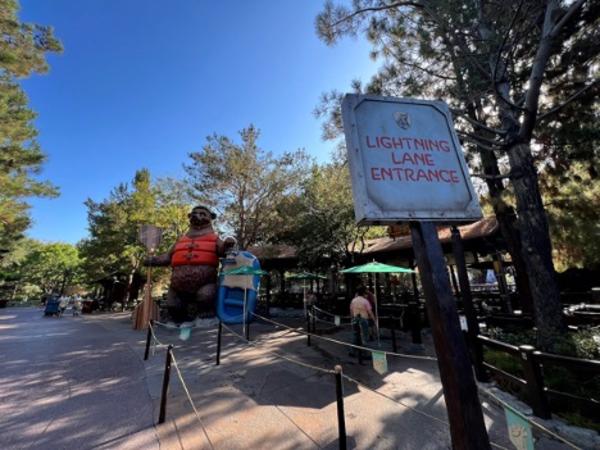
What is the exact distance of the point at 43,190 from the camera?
618 inches

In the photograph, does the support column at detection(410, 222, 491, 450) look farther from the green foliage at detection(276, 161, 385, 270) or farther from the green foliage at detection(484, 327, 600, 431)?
the green foliage at detection(276, 161, 385, 270)

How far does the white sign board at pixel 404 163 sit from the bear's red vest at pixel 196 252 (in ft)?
32.7

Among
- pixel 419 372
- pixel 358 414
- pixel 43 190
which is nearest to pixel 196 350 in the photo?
pixel 358 414

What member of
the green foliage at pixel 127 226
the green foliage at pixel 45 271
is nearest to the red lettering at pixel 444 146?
the green foliage at pixel 127 226

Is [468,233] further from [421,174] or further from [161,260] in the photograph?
[161,260]

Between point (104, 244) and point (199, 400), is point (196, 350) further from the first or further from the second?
point (104, 244)

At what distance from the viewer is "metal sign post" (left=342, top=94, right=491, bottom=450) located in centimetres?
165

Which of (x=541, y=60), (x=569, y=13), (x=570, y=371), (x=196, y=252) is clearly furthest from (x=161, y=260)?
(x=569, y=13)

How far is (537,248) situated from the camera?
568cm

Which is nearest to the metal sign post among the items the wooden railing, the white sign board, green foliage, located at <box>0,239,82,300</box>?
the white sign board

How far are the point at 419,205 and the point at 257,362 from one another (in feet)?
19.1

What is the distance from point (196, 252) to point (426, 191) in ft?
34.0

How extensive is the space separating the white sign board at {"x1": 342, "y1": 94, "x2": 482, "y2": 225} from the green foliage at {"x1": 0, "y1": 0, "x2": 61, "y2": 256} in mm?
14618

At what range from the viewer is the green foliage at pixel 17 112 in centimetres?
1067
